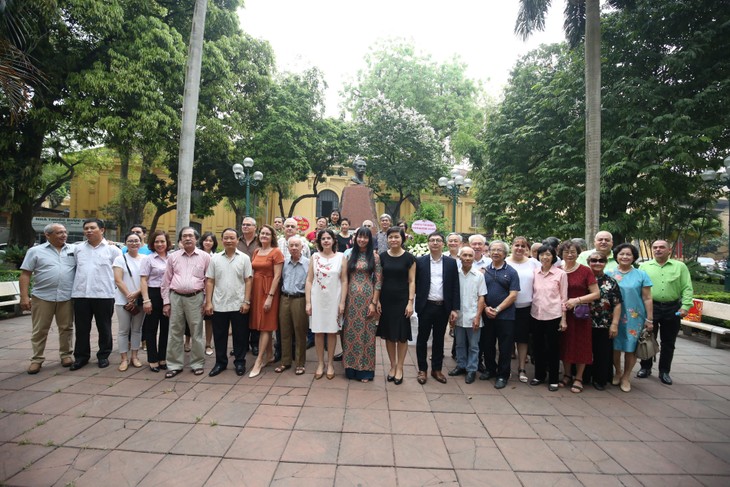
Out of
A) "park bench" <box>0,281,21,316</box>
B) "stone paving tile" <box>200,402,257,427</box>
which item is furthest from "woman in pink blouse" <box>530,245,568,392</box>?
"park bench" <box>0,281,21,316</box>

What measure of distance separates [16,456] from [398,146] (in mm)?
21774

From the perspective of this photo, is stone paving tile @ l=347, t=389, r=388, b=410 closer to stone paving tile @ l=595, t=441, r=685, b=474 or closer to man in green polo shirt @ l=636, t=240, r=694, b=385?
stone paving tile @ l=595, t=441, r=685, b=474

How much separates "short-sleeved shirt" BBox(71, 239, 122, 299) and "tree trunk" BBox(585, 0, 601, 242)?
10895mm

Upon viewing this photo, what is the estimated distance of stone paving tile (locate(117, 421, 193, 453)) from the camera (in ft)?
10.2

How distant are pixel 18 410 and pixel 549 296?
5600 millimetres

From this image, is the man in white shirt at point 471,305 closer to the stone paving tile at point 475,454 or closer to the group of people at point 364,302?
the group of people at point 364,302

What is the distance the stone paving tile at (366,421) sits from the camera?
3.46 meters

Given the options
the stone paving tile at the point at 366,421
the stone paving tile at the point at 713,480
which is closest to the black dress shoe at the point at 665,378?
the stone paving tile at the point at 713,480

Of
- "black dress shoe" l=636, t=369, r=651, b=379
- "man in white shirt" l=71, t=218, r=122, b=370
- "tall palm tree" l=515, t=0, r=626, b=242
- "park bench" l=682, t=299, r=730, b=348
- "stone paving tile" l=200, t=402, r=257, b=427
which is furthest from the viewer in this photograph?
"tall palm tree" l=515, t=0, r=626, b=242

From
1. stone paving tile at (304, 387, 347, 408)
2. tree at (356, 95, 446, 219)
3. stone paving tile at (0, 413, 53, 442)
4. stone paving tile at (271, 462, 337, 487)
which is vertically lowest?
stone paving tile at (0, 413, 53, 442)

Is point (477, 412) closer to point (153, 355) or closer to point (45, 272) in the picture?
point (153, 355)

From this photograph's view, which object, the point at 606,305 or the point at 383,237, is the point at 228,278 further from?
the point at 606,305

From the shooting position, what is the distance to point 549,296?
4609 mm

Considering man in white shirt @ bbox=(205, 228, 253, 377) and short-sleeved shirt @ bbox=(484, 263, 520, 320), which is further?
man in white shirt @ bbox=(205, 228, 253, 377)
